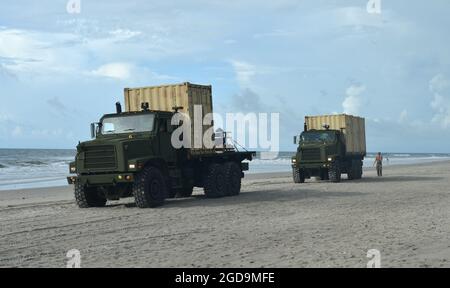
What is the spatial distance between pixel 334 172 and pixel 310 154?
54.1 inches

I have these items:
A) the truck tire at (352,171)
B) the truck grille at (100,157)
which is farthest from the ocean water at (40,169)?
the truck grille at (100,157)

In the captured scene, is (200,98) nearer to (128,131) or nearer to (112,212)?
(128,131)

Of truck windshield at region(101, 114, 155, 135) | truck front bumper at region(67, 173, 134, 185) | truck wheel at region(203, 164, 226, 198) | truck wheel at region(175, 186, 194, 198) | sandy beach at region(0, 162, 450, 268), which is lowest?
sandy beach at region(0, 162, 450, 268)

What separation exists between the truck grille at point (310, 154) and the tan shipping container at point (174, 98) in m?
9.54

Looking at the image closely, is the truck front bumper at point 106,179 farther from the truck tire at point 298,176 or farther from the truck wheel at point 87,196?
the truck tire at point 298,176

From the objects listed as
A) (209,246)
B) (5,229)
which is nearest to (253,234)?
(209,246)

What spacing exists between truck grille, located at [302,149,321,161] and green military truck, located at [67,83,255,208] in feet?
27.5

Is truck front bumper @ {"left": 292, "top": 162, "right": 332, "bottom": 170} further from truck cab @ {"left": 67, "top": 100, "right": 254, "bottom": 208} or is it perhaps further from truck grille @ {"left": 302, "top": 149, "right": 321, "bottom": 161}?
truck cab @ {"left": 67, "top": 100, "right": 254, "bottom": 208}

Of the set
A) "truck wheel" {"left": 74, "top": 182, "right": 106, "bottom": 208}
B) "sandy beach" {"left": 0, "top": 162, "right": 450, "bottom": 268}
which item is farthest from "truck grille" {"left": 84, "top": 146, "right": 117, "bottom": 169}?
"sandy beach" {"left": 0, "top": 162, "right": 450, "bottom": 268}

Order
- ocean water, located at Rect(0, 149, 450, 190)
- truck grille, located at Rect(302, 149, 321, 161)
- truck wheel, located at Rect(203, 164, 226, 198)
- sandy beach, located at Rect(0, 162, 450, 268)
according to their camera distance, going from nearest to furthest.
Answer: sandy beach, located at Rect(0, 162, 450, 268) < truck wheel, located at Rect(203, 164, 226, 198) < truck grille, located at Rect(302, 149, 321, 161) < ocean water, located at Rect(0, 149, 450, 190)

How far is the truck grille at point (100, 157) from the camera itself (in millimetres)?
14375

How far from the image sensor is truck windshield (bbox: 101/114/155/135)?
1528 centimetres

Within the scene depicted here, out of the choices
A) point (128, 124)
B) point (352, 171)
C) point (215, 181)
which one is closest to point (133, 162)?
point (128, 124)
